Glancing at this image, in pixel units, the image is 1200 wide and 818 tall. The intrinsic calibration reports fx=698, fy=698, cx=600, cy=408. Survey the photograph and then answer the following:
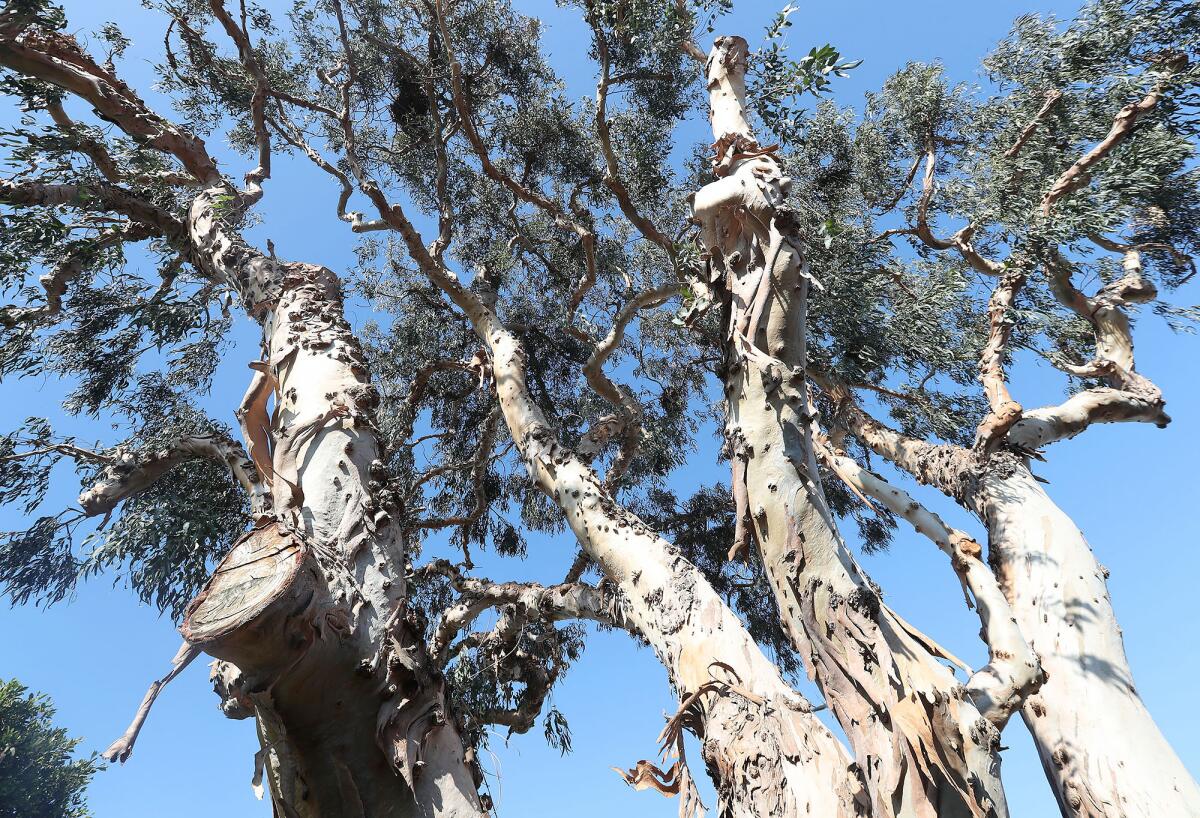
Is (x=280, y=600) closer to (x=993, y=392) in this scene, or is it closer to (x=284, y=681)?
(x=284, y=681)

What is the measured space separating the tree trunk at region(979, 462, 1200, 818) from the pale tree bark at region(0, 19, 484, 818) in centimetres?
311

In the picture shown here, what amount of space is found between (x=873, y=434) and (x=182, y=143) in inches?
235

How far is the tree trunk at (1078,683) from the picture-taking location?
3197 millimetres

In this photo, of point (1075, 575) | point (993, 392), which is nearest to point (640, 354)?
point (993, 392)

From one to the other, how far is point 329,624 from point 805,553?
1705mm

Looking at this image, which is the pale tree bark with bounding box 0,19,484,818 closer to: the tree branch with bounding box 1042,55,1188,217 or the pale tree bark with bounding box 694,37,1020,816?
the pale tree bark with bounding box 694,37,1020,816

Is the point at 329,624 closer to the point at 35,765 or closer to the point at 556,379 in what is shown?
the point at 556,379

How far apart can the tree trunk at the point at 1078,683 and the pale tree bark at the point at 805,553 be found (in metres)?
1.15

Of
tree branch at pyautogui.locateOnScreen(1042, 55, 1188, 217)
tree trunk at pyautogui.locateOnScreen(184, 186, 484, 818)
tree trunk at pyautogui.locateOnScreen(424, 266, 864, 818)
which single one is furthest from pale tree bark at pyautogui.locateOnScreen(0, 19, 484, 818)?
tree branch at pyautogui.locateOnScreen(1042, 55, 1188, 217)

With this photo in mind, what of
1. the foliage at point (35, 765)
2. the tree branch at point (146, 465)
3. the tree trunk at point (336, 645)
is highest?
the foliage at point (35, 765)

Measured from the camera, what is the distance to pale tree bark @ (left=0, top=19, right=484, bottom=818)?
163cm

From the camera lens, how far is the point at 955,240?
6773mm

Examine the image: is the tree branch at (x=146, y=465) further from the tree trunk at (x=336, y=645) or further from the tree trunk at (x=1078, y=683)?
the tree trunk at (x=1078, y=683)

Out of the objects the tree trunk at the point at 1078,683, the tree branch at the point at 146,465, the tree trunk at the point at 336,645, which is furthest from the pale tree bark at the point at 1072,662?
the tree branch at the point at 146,465
